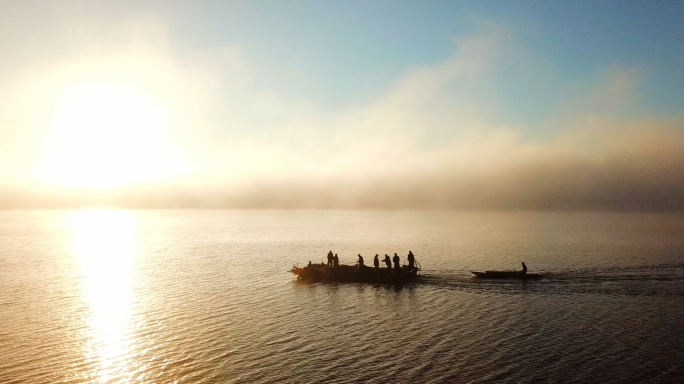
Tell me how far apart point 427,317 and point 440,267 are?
3085 cm

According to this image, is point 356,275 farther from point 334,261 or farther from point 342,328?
point 342,328

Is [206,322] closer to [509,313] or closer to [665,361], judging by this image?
[509,313]

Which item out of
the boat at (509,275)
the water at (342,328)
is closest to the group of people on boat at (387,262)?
the water at (342,328)

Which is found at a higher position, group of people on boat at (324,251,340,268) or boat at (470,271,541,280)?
group of people on boat at (324,251,340,268)

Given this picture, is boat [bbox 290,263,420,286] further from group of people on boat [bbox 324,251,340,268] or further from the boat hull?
group of people on boat [bbox 324,251,340,268]

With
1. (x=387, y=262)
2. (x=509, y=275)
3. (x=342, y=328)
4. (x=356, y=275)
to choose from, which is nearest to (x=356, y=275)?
(x=356, y=275)

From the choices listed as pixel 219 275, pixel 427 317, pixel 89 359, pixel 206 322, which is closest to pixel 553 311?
pixel 427 317

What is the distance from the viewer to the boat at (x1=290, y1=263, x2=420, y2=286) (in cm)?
5597

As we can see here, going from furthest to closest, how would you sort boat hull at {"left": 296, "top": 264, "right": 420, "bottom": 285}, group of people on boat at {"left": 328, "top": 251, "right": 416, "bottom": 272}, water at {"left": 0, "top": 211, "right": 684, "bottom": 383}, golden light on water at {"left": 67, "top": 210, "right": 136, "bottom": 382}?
group of people on boat at {"left": 328, "top": 251, "right": 416, "bottom": 272}
boat hull at {"left": 296, "top": 264, "right": 420, "bottom": 285}
golden light on water at {"left": 67, "top": 210, "right": 136, "bottom": 382}
water at {"left": 0, "top": 211, "right": 684, "bottom": 383}

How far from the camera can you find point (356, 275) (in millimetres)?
57438

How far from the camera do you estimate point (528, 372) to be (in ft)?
86.9

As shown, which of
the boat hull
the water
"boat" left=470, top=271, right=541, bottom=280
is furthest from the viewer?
the boat hull

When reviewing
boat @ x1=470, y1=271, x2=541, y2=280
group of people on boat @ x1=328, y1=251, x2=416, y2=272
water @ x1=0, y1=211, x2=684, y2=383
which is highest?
group of people on boat @ x1=328, y1=251, x2=416, y2=272

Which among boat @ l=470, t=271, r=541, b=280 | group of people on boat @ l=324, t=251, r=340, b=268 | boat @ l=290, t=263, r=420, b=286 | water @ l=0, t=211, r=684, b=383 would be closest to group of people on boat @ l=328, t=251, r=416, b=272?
group of people on boat @ l=324, t=251, r=340, b=268
